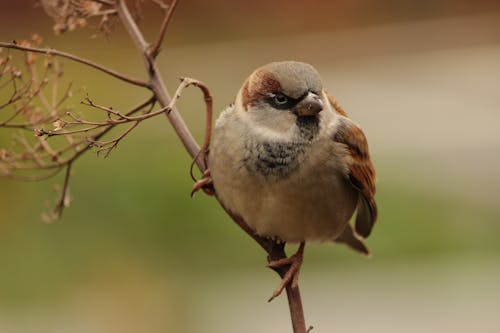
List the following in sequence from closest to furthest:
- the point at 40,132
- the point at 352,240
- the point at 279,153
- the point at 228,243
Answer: the point at 40,132
the point at 279,153
the point at 352,240
the point at 228,243

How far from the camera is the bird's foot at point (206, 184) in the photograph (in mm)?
2408

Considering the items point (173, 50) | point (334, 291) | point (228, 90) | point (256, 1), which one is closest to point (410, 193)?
point (334, 291)

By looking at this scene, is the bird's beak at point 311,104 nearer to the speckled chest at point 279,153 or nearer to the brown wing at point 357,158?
the speckled chest at point 279,153

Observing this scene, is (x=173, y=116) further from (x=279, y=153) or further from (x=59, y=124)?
(x=279, y=153)

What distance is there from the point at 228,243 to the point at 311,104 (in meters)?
3.19

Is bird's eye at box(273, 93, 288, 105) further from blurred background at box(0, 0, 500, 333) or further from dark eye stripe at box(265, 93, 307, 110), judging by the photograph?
blurred background at box(0, 0, 500, 333)

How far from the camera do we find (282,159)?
93.0 inches

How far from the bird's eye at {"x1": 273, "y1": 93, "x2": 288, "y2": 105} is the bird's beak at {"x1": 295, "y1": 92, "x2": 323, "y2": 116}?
39mm

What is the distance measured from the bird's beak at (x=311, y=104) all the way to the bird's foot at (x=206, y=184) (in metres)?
0.30

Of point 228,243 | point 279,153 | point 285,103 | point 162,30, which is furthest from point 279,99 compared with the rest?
point 228,243

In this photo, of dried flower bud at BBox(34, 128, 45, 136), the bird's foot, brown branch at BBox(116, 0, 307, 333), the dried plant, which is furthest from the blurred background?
dried flower bud at BBox(34, 128, 45, 136)

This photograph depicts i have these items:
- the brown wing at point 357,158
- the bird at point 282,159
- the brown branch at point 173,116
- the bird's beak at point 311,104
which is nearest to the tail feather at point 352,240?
the brown wing at point 357,158

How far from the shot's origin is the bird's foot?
2.41 m

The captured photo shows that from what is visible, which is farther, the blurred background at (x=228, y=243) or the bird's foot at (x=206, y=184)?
the blurred background at (x=228, y=243)
